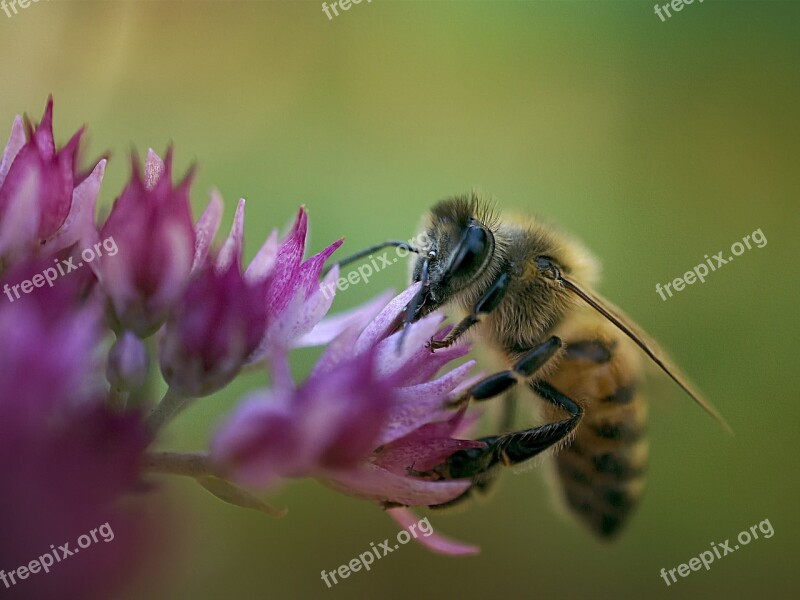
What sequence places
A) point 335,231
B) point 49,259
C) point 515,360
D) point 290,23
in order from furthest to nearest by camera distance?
point 290,23 < point 335,231 < point 515,360 < point 49,259

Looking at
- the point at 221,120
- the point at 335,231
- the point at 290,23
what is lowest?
the point at 335,231

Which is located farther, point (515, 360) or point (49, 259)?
point (515, 360)

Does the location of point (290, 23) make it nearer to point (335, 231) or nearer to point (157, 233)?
point (335, 231)

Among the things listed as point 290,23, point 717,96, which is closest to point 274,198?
point 290,23

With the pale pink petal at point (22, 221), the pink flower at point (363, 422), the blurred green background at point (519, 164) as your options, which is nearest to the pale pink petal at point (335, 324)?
the pink flower at point (363, 422)

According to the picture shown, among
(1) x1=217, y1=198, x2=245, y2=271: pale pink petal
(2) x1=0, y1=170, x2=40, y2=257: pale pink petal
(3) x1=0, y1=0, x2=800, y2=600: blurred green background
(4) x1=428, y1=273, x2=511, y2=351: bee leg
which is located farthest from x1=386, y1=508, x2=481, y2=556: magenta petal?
(3) x1=0, y1=0, x2=800, y2=600: blurred green background
